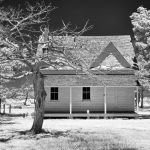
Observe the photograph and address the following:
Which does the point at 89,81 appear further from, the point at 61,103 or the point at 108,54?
the point at 108,54

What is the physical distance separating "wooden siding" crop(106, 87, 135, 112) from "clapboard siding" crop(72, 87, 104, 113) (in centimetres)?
75

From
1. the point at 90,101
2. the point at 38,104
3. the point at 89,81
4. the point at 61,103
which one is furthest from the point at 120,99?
the point at 38,104

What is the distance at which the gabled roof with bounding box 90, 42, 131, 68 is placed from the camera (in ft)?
114

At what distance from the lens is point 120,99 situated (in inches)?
1315

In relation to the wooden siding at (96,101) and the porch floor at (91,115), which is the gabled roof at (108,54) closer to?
the wooden siding at (96,101)

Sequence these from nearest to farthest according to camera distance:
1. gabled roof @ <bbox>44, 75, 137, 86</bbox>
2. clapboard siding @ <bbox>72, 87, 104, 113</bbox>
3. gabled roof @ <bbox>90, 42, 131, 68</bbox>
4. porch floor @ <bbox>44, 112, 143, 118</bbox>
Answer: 1. porch floor @ <bbox>44, 112, 143, 118</bbox>
2. gabled roof @ <bbox>44, 75, 137, 86</bbox>
3. clapboard siding @ <bbox>72, 87, 104, 113</bbox>
4. gabled roof @ <bbox>90, 42, 131, 68</bbox>

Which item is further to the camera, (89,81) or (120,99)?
(120,99)

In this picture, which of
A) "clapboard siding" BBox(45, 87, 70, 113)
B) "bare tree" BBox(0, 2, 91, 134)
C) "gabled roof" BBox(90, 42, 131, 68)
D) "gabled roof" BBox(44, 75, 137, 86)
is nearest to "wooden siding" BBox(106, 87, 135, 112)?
"gabled roof" BBox(44, 75, 137, 86)

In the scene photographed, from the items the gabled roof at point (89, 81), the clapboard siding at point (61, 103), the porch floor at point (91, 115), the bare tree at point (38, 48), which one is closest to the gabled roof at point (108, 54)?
the gabled roof at point (89, 81)

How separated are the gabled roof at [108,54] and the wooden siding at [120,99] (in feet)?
9.04

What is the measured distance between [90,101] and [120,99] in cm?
288

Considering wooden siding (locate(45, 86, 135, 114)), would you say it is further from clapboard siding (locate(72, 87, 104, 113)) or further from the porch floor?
the porch floor

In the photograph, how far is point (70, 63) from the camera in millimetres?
17797

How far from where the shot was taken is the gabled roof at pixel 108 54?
3478 centimetres
